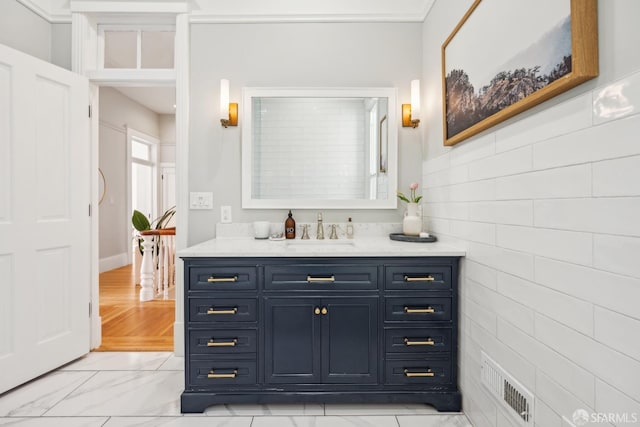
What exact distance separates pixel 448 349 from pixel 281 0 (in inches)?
102

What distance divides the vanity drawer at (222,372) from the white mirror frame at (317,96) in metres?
1.06

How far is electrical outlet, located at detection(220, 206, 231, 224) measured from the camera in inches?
91.0

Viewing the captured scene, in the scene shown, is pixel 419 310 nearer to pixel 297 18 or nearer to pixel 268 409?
pixel 268 409

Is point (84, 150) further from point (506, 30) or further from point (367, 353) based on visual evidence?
point (506, 30)

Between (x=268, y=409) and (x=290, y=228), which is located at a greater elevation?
(x=290, y=228)

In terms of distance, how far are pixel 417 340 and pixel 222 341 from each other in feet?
3.47

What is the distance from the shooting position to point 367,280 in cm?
170

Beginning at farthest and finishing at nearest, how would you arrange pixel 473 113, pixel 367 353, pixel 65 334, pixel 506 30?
pixel 65 334, pixel 367 353, pixel 473 113, pixel 506 30

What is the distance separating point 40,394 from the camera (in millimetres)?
1869

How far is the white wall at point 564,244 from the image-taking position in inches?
31.4

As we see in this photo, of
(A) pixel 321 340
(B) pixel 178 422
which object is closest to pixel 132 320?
(B) pixel 178 422

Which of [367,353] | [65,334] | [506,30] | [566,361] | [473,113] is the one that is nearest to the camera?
[566,361]

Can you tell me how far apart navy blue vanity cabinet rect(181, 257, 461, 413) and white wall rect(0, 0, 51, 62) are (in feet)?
6.83

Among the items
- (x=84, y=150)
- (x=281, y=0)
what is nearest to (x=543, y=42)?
(x=281, y=0)
